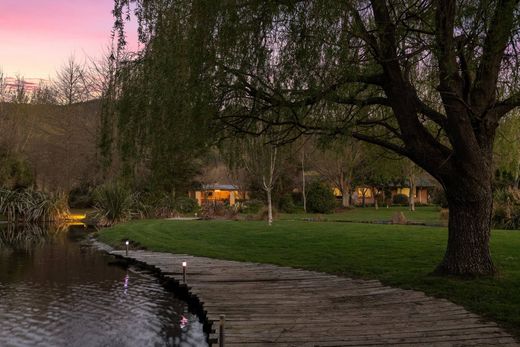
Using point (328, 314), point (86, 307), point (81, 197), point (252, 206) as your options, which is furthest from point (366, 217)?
point (328, 314)

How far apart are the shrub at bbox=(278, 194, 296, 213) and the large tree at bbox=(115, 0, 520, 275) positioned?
1237 inches

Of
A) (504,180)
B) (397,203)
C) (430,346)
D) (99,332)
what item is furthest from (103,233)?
(397,203)

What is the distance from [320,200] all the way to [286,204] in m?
2.80

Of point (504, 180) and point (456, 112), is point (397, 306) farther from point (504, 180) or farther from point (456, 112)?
point (504, 180)

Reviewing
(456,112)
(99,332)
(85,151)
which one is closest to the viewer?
(99,332)

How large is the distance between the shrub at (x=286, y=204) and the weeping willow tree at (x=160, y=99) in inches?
1284

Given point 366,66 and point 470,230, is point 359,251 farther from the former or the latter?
point 366,66

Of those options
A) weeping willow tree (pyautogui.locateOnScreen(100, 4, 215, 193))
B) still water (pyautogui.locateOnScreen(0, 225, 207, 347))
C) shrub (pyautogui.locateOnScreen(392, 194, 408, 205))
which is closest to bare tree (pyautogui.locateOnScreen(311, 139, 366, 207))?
shrub (pyautogui.locateOnScreen(392, 194, 408, 205))

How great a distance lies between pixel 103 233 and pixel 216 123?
59.4ft

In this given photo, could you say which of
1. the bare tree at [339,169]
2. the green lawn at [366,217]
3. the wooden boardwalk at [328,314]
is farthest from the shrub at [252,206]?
the wooden boardwalk at [328,314]

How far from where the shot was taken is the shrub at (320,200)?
4241 centimetres

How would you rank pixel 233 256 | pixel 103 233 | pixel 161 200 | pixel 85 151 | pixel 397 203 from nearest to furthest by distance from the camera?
pixel 233 256, pixel 103 233, pixel 161 200, pixel 85 151, pixel 397 203

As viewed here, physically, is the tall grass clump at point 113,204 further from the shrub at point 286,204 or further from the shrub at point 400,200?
the shrub at point 400,200

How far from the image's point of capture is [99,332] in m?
9.08
